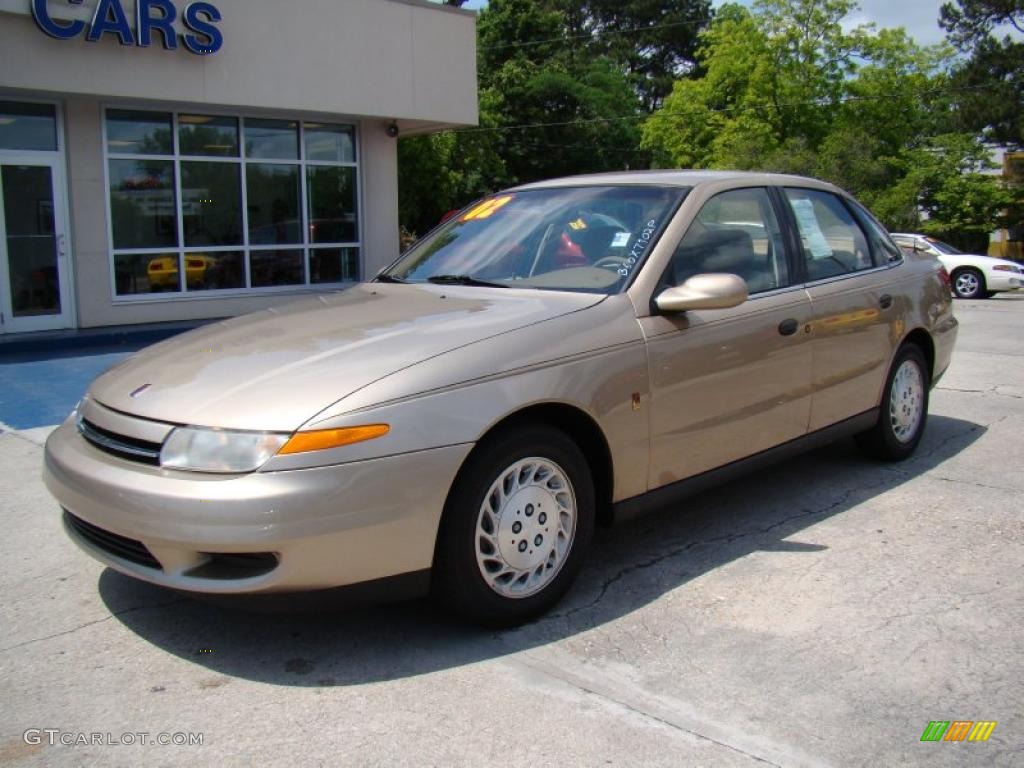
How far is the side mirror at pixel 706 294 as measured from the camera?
3.95 m

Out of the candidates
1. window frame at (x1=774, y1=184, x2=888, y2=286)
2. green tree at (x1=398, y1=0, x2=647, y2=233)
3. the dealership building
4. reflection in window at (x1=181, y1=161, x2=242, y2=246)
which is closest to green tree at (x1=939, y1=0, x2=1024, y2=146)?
green tree at (x1=398, y1=0, x2=647, y2=233)

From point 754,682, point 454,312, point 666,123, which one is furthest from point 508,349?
point 666,123

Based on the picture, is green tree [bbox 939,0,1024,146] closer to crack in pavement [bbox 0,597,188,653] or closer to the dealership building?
the dealership building

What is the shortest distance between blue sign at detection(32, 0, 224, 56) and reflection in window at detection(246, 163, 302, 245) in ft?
6.77

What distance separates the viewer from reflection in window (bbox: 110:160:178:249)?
12617 mm

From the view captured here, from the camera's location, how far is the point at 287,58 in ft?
43.8

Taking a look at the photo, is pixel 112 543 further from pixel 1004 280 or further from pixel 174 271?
pixel 1004 280

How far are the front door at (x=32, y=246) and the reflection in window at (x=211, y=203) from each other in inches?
67.9

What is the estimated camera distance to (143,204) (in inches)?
508

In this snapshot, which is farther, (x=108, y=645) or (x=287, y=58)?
(x=287, y=58)

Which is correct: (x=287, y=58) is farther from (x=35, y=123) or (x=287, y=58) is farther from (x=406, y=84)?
(x=35, y=123)

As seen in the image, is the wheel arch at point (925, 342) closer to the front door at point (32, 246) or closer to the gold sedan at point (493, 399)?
the gold sedan at point (493, 399)

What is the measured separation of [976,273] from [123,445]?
1966 centimetres

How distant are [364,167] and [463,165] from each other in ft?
81.3
